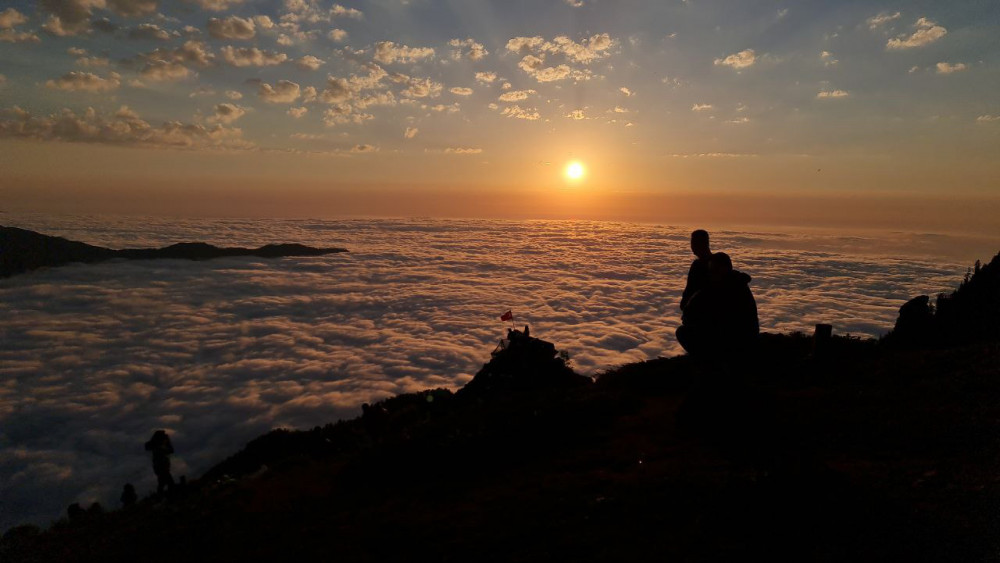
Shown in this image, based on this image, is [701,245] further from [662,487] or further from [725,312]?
[662,487]

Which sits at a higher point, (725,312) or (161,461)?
(725,312)

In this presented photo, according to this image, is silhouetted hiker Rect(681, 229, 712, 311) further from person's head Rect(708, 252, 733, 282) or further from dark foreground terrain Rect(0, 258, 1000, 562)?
dark foreground terrain Rect(0, 258, 1000, 562)

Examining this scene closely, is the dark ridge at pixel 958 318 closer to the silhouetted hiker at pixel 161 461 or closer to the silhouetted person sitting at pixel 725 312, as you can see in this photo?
the silhouetted person sitting at pixel 725 312

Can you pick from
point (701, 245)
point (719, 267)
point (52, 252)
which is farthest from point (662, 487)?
point (52, 252)

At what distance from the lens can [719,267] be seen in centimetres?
664

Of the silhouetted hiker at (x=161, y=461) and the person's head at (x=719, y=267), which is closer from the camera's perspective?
the person's head at (x=719, y=267)

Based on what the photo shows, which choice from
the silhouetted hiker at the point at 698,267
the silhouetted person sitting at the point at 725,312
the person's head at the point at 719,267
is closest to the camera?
the person's head at the point at 719,267

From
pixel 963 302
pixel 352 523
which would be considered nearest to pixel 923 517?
pixel 352 523

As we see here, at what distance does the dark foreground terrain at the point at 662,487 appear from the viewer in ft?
15.0

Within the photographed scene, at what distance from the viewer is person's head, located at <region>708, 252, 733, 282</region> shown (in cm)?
661

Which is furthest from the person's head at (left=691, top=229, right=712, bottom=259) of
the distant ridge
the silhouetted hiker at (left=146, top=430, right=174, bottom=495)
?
the distant ridge

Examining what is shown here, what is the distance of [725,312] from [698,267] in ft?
2.83

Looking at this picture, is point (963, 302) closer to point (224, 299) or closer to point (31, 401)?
point (31, 401)

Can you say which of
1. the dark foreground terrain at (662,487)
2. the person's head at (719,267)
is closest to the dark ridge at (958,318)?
the dark foreground terrain at (662,487)
